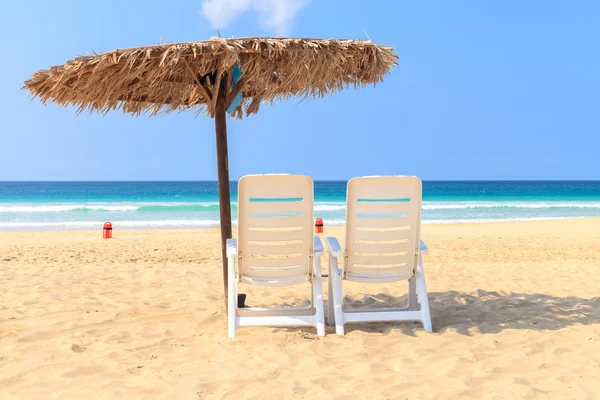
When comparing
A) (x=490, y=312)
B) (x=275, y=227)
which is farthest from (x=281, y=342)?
(x=490, y=312)

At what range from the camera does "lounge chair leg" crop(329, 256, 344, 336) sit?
3.71 metres

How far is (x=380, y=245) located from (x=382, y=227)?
13cm

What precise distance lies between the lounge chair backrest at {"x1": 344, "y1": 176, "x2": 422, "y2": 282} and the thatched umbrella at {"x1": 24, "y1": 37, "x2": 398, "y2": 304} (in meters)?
0.97

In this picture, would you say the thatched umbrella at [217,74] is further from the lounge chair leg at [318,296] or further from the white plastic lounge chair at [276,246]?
the lounge chair leg at [318,296]

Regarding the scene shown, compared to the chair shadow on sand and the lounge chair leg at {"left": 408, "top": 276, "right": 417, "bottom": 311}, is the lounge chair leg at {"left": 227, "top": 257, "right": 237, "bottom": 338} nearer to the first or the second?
the chair shadow on sand

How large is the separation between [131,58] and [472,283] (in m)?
4.05

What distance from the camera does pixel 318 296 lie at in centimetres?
377

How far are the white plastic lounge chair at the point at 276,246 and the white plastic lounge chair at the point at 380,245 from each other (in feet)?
0.57

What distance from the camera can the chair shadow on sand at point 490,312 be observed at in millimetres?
3902

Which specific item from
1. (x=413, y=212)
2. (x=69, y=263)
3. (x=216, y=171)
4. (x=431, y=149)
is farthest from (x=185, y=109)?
(x=431, y=149)

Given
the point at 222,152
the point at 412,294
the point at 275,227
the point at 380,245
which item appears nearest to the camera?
the point at 275,227

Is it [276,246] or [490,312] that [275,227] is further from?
[490,312]

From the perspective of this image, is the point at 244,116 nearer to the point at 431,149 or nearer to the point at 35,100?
the point at 35,100

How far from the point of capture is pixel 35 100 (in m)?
4.51
